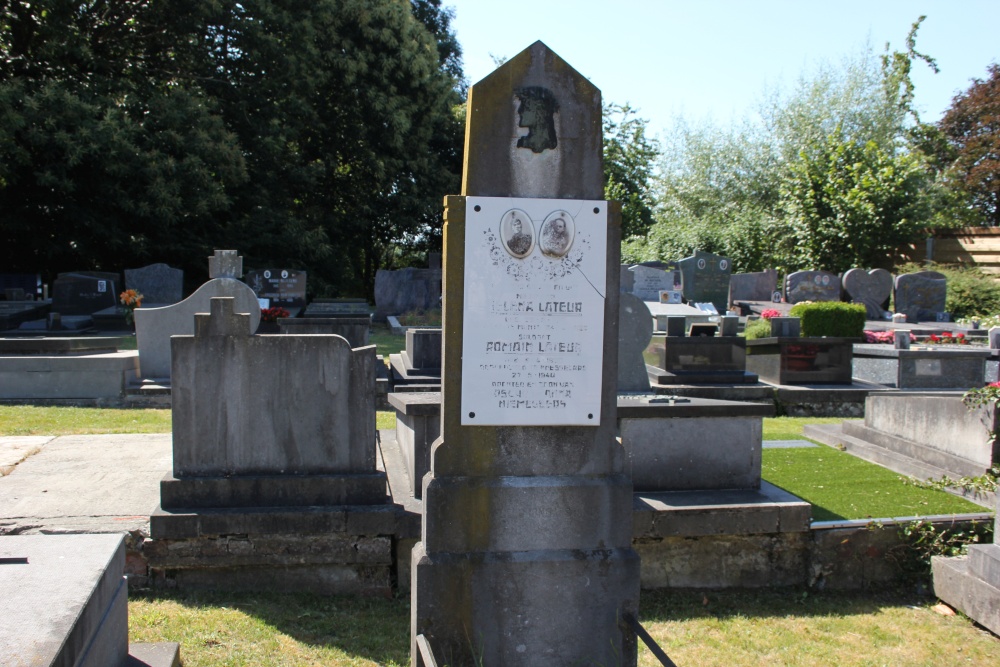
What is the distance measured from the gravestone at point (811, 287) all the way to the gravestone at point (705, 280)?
2.30 meters

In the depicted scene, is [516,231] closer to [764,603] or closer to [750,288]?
[764,603]

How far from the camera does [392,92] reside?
26406 millimetres

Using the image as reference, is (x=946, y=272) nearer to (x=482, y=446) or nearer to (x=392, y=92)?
(x=392, y=92)

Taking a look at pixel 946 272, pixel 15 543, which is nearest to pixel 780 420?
pixel 15 543

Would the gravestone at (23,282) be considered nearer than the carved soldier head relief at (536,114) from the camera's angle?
No

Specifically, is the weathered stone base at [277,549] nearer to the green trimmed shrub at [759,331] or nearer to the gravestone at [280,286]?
the green trimmed shrub at [759,331]

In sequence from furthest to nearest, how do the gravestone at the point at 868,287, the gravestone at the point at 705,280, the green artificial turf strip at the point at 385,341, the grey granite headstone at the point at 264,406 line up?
1. the gravestone at the point at 868,287
2. the gravestone at the point at 705,280
3. the green artificial turf strip at the point at 385,341
4. the grey granite headstone at the point at 264,406

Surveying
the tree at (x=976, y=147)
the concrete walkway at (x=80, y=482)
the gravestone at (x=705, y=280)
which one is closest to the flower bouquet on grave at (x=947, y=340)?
the gravestone at (x=705, y=280)

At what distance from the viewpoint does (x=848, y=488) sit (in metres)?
6.48

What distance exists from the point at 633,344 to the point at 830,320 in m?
5.44

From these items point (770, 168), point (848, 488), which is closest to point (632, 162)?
point (770, 168)

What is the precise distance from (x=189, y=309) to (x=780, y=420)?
7627 millimetres

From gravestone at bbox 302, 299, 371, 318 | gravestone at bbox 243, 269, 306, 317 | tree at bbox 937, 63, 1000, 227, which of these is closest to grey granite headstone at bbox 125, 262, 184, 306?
gravestone at bbox 243, 269, 306, 317

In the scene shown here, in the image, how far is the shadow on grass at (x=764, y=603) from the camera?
4973 millimetres
